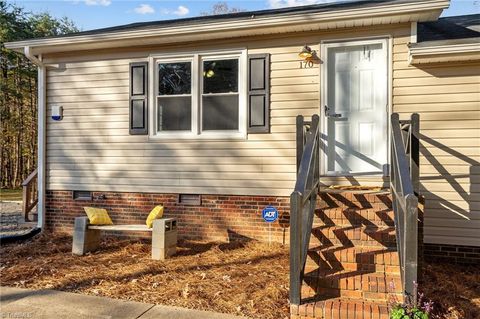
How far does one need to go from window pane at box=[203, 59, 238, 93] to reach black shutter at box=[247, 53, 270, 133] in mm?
340

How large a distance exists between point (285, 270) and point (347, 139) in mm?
2208

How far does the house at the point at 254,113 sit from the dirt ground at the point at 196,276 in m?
0.73

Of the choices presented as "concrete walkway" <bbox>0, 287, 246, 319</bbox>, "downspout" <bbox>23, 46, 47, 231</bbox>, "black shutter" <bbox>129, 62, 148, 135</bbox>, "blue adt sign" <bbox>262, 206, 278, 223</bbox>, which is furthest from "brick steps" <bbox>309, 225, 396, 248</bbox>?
"downspout" <bbox>23, 46, 47, 231</bbox>

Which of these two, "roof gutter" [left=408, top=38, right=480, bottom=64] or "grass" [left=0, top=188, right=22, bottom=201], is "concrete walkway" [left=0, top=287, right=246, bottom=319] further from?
"grass" [left=0, top=188, right=22, bottom=201]

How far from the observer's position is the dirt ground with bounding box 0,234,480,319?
11.8 ft

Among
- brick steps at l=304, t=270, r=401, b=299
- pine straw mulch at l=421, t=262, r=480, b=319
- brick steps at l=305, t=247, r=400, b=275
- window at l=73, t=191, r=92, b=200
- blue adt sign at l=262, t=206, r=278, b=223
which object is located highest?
window at l=73, t=191, r=92, b=200

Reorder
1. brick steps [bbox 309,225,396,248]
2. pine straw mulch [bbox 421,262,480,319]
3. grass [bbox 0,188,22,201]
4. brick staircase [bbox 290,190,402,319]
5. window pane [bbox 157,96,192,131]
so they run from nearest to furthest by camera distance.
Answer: brick staircase [bbox 290,190,402,319] < pine straw mulch [bbox 421,262,480,319] < brick steps [bbox 309,225,396,248] < window pane [bbox 157,96,192,131] < grass [bbox 0,188,22,201]

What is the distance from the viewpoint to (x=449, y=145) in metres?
→ 5.21

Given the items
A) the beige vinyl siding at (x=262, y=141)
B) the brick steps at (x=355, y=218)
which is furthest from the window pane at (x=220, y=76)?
the brick steps at (x=355, y=218)

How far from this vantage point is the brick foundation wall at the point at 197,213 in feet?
19.5

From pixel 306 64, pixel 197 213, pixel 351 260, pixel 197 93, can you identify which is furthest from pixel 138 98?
pixel 351 260

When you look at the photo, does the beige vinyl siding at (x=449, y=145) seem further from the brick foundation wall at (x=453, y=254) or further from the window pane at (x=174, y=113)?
the window pane at (x=174, y=113)

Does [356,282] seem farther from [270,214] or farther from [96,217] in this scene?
[96,217]

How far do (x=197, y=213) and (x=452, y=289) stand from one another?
369cm
